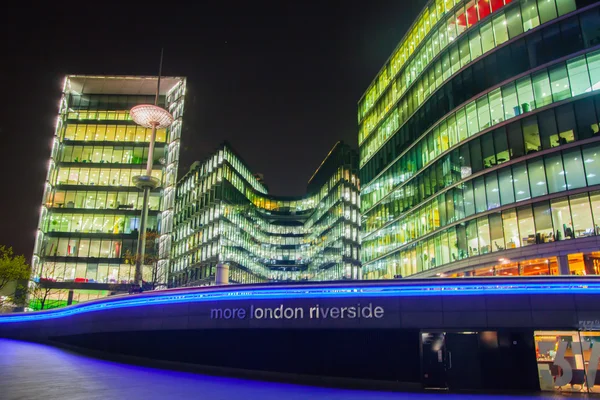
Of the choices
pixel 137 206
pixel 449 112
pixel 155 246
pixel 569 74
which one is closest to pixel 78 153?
pixel 137 206

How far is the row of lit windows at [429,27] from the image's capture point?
41688 millimetres

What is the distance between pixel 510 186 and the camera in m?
36.3

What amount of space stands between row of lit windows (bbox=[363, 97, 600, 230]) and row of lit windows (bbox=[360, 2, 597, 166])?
7.53ft

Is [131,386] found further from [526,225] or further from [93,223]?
[93,223]

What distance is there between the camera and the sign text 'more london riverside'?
59.3 feet

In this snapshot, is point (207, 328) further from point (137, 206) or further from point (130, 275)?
point (137, 206)

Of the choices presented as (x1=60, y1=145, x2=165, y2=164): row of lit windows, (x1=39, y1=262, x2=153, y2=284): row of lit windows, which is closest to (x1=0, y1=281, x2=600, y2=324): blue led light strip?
(x1=39, y1=262, x2=153, y2=284): row of lit windows

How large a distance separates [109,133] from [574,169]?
224 feet

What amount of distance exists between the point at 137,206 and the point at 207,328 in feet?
189

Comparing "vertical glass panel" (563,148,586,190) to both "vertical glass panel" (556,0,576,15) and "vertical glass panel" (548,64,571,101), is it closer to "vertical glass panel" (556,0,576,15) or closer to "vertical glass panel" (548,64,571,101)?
"vertical glass panel" (548,64,571,101)

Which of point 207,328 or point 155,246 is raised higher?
point 155,246

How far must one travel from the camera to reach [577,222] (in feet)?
105

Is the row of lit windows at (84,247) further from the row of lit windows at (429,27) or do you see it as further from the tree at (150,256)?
the row of lit windows at (429,27)

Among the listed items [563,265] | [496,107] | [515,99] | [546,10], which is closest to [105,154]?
[496,107]
